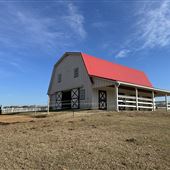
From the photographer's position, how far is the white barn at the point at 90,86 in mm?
20772

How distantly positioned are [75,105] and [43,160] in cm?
1730

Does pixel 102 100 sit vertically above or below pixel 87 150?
above

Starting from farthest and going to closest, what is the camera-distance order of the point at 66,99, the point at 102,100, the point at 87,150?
the point at 66,99, the point at 102,100, the point at 87,150

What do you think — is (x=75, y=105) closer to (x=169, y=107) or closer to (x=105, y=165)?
(x=169, y=107)

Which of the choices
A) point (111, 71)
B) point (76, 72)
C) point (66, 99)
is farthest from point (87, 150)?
point (111, 71)

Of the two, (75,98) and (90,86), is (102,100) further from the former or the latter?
(75,98)

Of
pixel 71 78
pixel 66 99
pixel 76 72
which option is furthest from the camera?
pixel 66 99

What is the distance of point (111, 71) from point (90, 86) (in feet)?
16.2

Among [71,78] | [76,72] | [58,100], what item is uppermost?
[76,72]

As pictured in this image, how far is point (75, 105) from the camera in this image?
74.9 ft

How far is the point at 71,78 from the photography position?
78.6 feet

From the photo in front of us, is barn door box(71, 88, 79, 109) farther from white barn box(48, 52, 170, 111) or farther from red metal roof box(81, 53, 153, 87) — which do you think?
red metal roof box(81, 53, 153, 87)

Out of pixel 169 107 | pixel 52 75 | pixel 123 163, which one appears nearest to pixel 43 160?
pixel 123 163

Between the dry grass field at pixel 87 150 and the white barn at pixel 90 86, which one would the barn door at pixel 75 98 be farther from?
the dry grass field at pixel 87 150
